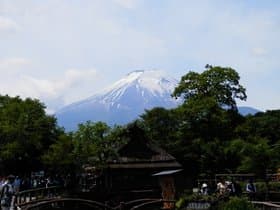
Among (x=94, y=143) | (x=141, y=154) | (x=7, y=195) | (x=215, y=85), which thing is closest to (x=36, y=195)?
(x=7, y=195)

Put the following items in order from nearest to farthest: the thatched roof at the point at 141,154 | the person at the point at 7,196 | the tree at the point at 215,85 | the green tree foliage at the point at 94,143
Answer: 1. the person at the point at 7,196
2. the green tree foliage at the point at 94,143
3. the thatched roof at the point at 141,154
4. the tree at the point at 215,85

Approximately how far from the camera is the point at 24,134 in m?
47.5

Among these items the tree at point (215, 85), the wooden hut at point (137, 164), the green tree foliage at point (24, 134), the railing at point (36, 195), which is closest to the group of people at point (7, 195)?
the railing at point (36, 195)

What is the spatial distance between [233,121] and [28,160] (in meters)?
24.5

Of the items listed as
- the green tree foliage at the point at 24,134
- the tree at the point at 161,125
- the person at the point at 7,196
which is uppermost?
the tree at the point at 161,125

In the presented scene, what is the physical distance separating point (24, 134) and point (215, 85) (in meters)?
23.7

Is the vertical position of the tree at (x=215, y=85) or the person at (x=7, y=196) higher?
the tree at (x=215, y=85)

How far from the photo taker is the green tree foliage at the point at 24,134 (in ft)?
154

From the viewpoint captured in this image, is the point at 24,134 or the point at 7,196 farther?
the point at 24,134

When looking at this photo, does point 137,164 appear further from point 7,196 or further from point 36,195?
point 7,196

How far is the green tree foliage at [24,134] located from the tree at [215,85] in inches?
717

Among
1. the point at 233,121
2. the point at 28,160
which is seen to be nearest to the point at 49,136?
the point at 28,160

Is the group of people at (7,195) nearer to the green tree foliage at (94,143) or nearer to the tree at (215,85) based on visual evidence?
the green tree foliage at (94,143)

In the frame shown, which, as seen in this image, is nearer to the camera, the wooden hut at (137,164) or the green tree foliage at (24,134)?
the green tree foliage at (24,134)
